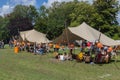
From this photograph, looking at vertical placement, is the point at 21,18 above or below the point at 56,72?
above

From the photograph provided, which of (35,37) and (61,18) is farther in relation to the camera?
(61,18)

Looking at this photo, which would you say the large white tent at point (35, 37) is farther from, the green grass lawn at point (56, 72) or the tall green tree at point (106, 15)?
the tall green tree at point (106, 15)

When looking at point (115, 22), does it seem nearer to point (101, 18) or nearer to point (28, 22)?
point (101, 18)

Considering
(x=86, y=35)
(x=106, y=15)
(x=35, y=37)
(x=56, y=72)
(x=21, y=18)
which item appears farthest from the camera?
(x=21, y=18)

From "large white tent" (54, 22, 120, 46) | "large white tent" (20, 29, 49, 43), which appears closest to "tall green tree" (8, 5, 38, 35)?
"large white tent" (20, 29, 49, 43)

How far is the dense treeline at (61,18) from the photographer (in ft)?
244

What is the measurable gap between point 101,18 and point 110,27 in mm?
2764

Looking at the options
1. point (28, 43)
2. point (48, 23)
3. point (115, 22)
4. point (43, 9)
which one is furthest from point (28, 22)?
point (28, 43)

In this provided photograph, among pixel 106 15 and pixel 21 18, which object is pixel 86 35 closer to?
pixel 106 15

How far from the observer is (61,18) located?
343 ft

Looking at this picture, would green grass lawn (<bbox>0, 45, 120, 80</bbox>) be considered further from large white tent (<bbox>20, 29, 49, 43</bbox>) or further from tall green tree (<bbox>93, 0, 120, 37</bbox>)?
tall green tree (<bbox>93, 0, 120, 37</bbox>)

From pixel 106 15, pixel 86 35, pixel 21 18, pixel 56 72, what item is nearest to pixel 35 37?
pixel 86 35

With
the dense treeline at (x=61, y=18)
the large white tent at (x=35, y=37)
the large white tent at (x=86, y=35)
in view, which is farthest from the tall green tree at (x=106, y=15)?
the large white tent at (x=86, y=35)

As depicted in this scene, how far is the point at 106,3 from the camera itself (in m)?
74.9
